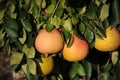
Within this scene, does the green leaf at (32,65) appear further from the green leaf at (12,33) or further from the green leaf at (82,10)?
the green leaf at (82,10)

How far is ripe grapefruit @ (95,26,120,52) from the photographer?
1.52 m

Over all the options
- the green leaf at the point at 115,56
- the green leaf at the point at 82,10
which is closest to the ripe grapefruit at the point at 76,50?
the green leaf at the point at 82,10

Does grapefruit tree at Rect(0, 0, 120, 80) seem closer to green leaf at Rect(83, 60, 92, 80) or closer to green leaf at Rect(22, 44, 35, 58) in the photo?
green leaf at Rect(22, 44, 35, 58)

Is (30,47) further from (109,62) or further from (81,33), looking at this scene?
(109,62)

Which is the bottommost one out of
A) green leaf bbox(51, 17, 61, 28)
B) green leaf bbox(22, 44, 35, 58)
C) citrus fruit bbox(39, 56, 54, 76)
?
citrus fruit bbox(39, 56, 54, 76)

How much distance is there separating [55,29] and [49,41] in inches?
2.6

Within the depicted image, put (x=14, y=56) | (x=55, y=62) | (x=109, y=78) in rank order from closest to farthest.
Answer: (x=14, y=56) → (x=55, y=62) → (x=109, y=78)

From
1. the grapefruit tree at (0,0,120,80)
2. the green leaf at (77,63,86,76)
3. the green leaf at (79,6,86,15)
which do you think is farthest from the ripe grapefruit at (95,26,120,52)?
the green leaf at (77,63,86,76)

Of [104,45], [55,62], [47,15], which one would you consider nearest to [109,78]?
[55,62]

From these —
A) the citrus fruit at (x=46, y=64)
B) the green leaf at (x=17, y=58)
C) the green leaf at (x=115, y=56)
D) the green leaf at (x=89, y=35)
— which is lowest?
the green leaf at (x=115, y=56)

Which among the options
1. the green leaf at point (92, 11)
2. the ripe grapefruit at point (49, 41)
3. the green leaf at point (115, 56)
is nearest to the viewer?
the ripe grapefruit at point (49, 41)

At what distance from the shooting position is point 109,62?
186cm

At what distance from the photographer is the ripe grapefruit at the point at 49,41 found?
4.66 ft

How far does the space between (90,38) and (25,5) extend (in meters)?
0.28
